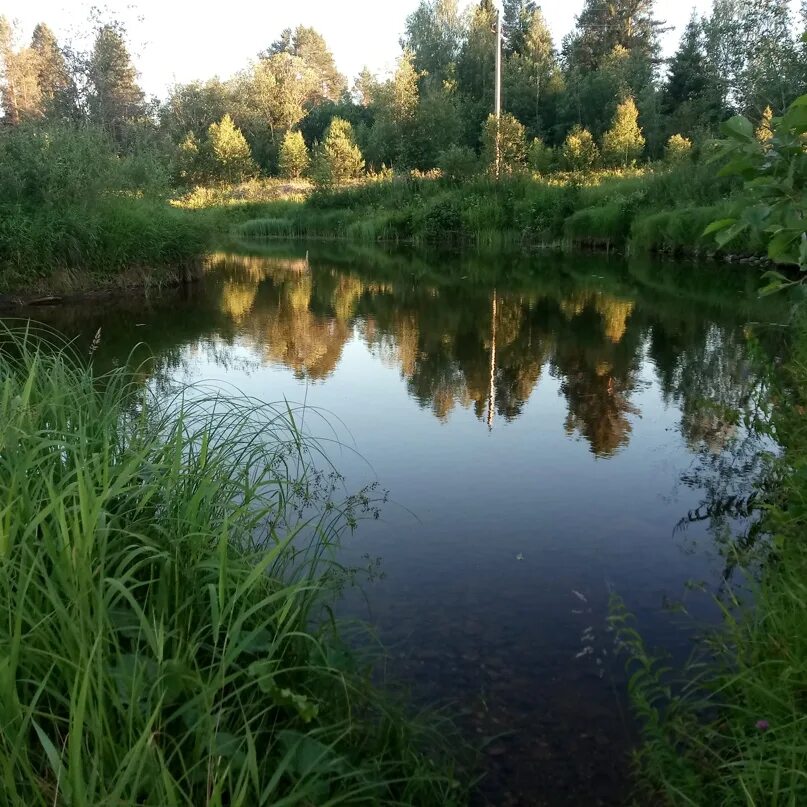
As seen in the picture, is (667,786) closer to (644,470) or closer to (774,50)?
(644,470)

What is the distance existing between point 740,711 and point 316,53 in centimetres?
8406

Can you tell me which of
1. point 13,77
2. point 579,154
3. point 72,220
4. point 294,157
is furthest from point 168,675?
point 13,77

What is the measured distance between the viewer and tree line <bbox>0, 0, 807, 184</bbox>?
27.2 metres

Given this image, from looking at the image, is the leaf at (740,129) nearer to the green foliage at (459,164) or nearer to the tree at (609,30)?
the green foliage at (459,164)

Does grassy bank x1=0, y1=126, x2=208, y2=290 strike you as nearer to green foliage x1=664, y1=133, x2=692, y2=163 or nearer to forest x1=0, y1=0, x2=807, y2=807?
forest x1=0, y1=0, x2=807, y2=807

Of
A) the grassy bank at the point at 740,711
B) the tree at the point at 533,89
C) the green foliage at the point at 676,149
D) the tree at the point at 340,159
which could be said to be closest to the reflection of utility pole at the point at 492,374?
the grassy bank at the point at 740,711

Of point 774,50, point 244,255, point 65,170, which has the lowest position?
point 244,255

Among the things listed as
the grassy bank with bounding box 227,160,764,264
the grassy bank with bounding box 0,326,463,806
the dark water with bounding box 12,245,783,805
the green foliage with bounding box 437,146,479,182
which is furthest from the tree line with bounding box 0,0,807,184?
the grassy bank with bounding box 0,326,463,806

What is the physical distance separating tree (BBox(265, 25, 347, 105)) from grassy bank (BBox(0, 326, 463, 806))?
78666 millimetres

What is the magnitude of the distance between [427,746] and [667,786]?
674mm

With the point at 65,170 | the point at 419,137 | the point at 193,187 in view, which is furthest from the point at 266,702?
the point at 193,187

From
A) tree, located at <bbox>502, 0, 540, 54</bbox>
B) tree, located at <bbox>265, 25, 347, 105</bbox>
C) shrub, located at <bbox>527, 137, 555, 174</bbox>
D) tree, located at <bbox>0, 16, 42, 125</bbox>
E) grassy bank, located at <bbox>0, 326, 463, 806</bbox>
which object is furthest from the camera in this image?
tree, located at <bbox>265, 25, 347, 105</bbox>

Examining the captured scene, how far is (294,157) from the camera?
4241 cm

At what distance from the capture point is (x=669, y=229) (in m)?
17.7
